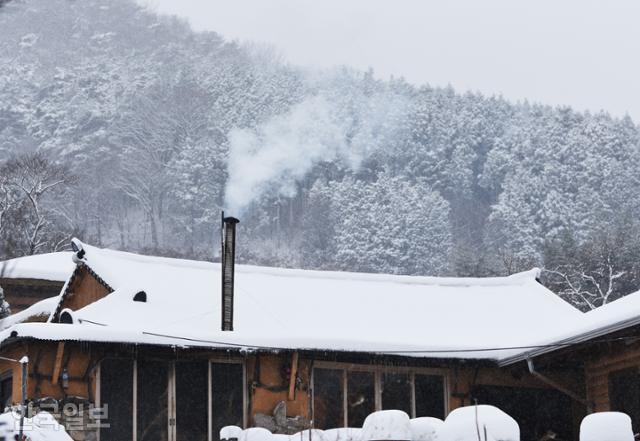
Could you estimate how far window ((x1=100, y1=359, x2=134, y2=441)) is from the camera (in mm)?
17062

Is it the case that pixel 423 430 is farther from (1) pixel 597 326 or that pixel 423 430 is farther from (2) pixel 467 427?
(1) pixel 597 326

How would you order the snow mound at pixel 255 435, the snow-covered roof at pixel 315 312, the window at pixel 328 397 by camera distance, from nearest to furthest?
1. the snow mound at pixel 255 435
2. the snow-covered roof at pixel 315 312
3. the window at pixel 328 397

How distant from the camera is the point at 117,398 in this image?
680 inches

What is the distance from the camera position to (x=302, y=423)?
1816 cm

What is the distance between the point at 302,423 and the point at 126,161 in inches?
4938

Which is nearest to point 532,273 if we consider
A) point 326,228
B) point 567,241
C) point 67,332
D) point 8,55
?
point 67,332

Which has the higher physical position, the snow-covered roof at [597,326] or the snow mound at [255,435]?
the snow-covered roof at [597,326]

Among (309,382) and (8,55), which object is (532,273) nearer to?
(309,382)

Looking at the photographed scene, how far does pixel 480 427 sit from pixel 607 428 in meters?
1.07

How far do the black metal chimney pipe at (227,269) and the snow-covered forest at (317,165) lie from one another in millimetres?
31447

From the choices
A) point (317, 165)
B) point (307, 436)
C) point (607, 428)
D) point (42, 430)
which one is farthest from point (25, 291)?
point (317, 165)

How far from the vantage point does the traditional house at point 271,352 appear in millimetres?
→ 17109

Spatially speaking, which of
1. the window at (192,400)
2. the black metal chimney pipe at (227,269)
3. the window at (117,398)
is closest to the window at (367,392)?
the black metal chimney pipe at (227,269)

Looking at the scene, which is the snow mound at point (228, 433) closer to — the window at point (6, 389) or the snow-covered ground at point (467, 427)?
the window at point (6, 389)
